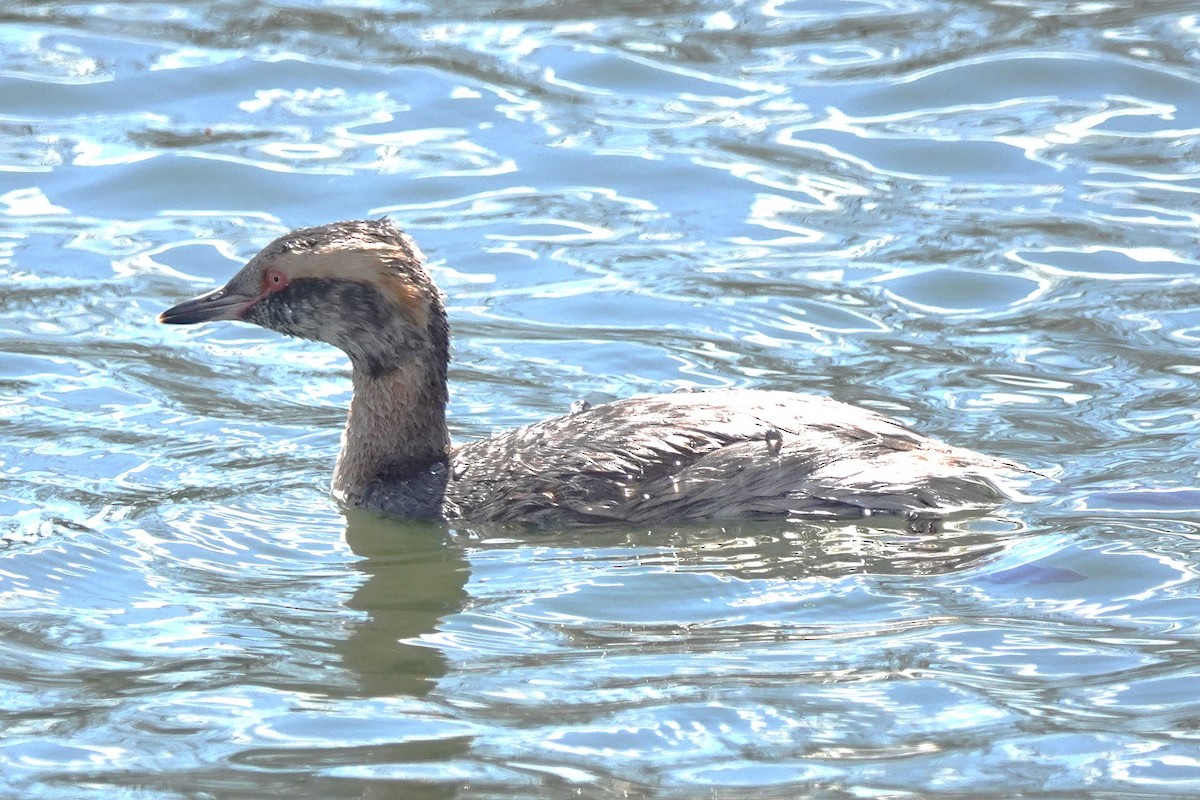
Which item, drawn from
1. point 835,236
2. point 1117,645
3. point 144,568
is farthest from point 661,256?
point 1117,645

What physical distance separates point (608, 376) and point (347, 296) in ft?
6.14

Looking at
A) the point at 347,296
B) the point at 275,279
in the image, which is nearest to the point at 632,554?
the point at 347,296

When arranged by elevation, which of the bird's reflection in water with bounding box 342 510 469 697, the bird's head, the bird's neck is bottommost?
the bird's reflection in water with bounding box 342 510 469 697

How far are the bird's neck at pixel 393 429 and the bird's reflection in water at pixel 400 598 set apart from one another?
0.21 meters

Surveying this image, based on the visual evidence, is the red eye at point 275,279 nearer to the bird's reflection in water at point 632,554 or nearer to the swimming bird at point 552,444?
the swimming bird at point 552,444

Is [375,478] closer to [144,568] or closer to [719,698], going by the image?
[144,568]

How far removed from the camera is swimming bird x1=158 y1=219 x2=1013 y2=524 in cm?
825

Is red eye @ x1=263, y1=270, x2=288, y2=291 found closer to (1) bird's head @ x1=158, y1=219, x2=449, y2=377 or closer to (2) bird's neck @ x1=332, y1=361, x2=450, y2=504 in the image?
(1) bird's head @ x1=158, y1=219, x2=449, y2=377

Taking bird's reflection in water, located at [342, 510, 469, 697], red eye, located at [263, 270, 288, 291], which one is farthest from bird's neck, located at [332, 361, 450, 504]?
red eye, located at [263, 270, 288, 291]

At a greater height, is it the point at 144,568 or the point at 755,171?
the point at 755,171

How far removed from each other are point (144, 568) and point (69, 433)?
173 centimetres

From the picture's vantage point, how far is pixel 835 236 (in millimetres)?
12102

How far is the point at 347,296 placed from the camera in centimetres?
887

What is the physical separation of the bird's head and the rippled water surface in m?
0.71
